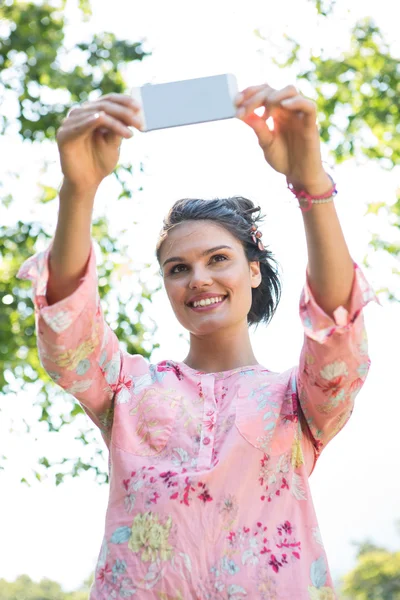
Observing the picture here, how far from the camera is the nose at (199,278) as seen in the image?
1849mm

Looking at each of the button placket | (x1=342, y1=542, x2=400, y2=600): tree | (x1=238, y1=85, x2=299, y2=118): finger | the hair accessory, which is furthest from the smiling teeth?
(x1=342, y1=542, x2=400, y2=600): tree

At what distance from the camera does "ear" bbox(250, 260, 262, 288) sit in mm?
2078

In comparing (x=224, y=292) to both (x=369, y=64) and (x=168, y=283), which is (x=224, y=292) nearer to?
(x=168, y=283)

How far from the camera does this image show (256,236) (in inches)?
82.7

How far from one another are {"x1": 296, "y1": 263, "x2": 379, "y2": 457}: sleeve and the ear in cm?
39

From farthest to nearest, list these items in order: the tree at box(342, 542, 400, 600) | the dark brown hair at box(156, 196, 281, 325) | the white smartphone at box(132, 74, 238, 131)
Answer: the tree at box(342, 542, 400, 600), the dark brown hair at box(156, 196, 281, 325), the white smartphone at box(132, 74, 238, 131)

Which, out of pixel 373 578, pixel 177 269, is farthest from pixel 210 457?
pixel 373 578

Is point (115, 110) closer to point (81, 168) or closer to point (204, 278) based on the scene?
point (81, 168)

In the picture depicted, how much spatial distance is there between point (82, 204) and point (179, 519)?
0.58 metres

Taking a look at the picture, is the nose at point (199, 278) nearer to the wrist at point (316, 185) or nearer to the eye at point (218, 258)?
the eye at point (218, 258)

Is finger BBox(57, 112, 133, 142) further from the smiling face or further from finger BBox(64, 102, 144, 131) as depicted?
the smiling face

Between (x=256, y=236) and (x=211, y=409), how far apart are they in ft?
1.66

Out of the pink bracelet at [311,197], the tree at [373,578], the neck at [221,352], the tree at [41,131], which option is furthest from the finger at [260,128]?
the tree at [373,578]

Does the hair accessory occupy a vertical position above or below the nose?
above
